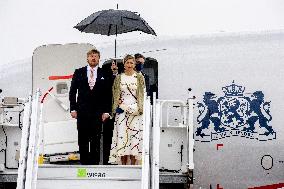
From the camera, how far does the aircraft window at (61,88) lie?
8398 millimetres

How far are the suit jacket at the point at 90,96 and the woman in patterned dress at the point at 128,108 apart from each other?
16 cm

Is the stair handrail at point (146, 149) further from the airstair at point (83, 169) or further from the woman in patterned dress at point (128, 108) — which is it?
the woman in patterned dress at point (128, 108)

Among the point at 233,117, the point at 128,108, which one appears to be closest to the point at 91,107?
the point at 128,108

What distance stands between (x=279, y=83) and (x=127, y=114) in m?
2.85

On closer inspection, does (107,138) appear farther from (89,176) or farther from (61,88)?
(61,88)

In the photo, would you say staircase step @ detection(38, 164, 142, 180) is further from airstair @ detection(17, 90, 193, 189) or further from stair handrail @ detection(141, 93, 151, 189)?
stair handrail @ detection(141, 93, 151, 189)

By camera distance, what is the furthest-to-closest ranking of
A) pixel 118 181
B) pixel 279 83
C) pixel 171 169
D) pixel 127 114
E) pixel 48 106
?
pixel 279 83 < pixel 48 106 < pixel 171 169 < pixel 127 114 < pixel 118 181

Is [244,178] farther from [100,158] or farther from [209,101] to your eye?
[100,158]

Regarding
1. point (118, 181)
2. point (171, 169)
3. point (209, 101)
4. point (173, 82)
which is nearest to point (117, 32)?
point (173, 82)

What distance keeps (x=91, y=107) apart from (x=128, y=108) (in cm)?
49

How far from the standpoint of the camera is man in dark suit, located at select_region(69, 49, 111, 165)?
7.23 meters

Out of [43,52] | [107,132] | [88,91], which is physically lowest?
[107,132]

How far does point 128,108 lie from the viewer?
23.2 ft

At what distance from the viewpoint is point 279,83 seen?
29.1ft
